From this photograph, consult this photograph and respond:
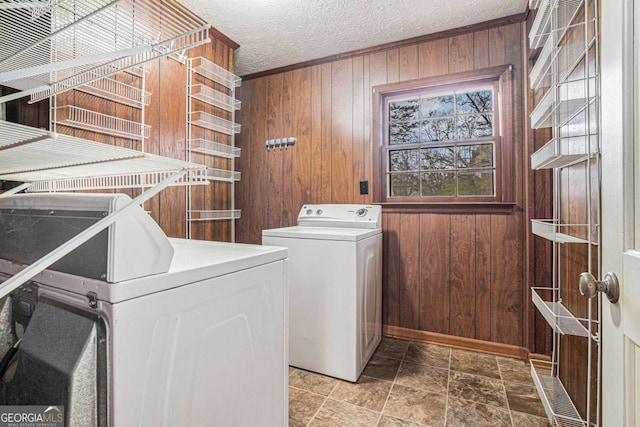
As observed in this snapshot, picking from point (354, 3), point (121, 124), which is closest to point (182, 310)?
point (121, 124)

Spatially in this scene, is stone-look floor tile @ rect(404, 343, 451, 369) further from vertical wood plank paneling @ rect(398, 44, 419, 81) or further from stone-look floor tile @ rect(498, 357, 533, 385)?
vertical wood plank paneling @ rect(398, 44, 419, 81)

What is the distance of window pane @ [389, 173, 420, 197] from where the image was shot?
258 cm

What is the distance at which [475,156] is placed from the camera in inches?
94.2

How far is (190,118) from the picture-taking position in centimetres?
242

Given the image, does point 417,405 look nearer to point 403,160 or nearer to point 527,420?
point 527,420

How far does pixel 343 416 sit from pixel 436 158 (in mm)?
1910

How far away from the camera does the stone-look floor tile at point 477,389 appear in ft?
5.75

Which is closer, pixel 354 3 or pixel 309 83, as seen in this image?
pixel 354 3

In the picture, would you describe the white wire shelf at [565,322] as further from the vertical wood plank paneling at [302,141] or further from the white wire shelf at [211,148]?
the white wire shelf at [211,148]

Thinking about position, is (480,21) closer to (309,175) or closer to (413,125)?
(413,125)

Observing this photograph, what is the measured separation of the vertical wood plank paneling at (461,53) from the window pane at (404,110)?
14.0 inches

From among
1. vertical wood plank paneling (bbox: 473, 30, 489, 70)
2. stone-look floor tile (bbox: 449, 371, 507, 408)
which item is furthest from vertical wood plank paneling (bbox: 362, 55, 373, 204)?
stone-look floor tile (bbox: 449, 371, 507, 408)

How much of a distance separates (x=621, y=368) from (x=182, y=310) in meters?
1.02

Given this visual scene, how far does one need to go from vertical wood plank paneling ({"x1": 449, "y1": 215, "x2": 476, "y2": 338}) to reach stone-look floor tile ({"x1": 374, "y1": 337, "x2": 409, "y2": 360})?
40cm
